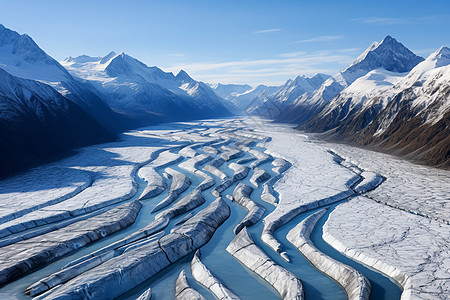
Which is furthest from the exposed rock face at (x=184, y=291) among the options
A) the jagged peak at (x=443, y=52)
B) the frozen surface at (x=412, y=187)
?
the jagged peak at (x=443, y=52)

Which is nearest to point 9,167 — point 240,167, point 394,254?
point 240,167

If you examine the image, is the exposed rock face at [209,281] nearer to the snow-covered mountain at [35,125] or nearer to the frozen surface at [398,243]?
the frozen surface at [398,243]

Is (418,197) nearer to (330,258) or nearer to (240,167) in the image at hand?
(330,258)

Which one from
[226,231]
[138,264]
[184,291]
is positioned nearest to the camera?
[184,291]

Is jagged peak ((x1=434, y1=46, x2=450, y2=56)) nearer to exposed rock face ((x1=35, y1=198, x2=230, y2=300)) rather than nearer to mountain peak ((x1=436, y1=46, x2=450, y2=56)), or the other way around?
mountain peak ((x1=436, y1=46, x2=450, y2=56))

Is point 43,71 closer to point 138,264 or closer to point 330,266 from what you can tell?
point 138,264


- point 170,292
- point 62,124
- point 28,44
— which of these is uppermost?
point 28,44

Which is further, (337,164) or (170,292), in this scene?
(337,164)

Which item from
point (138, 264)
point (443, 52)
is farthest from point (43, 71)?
point (138, 264)

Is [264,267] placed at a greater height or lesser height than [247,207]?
greater
